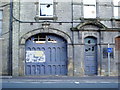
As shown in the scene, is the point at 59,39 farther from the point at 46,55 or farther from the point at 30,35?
the point at 30,35

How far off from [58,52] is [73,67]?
5.51 feet

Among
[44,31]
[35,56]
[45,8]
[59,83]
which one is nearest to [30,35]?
[44,31]

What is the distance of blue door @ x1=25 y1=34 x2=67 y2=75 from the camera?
19203 millimetres

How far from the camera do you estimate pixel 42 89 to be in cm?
1148

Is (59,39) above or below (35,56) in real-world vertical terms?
above

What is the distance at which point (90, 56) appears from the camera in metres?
19.6

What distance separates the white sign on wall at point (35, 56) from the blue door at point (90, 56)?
3367mm

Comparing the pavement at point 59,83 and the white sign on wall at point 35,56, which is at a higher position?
the white sign on wall at point 35,56

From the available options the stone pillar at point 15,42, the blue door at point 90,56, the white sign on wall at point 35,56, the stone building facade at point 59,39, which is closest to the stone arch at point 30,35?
the stone building facade at point 59,39

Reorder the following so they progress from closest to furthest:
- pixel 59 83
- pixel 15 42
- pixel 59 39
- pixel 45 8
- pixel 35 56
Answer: pixel 59 83, pixel 15 42, pixel 35 56, pixel 45 8, pixel 59 39

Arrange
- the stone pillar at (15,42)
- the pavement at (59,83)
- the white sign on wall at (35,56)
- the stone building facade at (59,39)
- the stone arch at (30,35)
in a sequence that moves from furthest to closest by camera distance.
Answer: the white sign on wall at (35,56) < the stone building facade at (59,39) < the stone arch at (30,35) < the stone pillar at (15,42) < the pavement at (59,83)

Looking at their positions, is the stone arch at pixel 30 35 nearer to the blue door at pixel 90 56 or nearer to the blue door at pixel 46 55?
the blue door at pixel 46 55

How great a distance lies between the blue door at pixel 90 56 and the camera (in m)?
19.4

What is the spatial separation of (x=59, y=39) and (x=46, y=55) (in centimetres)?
163
